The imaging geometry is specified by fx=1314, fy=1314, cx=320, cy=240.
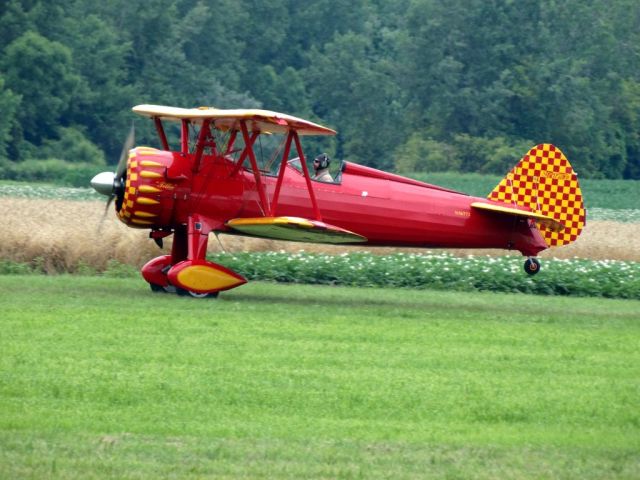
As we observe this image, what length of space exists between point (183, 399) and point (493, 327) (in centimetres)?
607

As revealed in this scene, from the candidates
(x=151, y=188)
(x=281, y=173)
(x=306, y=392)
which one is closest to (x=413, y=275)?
(x=281, y=173)

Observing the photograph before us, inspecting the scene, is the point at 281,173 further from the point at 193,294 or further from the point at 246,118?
the point at 193,294

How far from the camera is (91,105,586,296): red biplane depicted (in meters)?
17.3

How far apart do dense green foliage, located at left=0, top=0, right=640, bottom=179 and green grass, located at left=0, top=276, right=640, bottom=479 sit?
42371 millimetres

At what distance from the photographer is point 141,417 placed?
942 centimetres

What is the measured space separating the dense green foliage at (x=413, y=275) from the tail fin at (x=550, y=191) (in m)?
2.22

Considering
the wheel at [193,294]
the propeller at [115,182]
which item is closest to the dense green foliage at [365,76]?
the propeller at [115,182]

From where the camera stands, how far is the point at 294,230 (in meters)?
17.1

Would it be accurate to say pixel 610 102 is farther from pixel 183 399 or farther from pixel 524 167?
pixel 183 399

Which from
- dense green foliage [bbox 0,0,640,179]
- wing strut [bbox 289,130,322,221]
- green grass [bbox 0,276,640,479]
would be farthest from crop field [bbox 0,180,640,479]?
dense green foliage [bbox 0,0,640,179]

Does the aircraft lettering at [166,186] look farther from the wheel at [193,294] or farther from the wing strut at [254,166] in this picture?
the wheel at [193,294]

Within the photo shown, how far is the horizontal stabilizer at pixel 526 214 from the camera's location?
1811 cm

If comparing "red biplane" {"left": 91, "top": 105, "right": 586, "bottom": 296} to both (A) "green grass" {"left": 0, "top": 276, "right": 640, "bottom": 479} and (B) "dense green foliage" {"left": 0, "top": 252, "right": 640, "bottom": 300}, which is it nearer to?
(A) "green grass" {"left": 0, "top": 276, "right": 640, "bottom": 479}

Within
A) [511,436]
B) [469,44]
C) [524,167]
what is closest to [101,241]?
[524,167]
